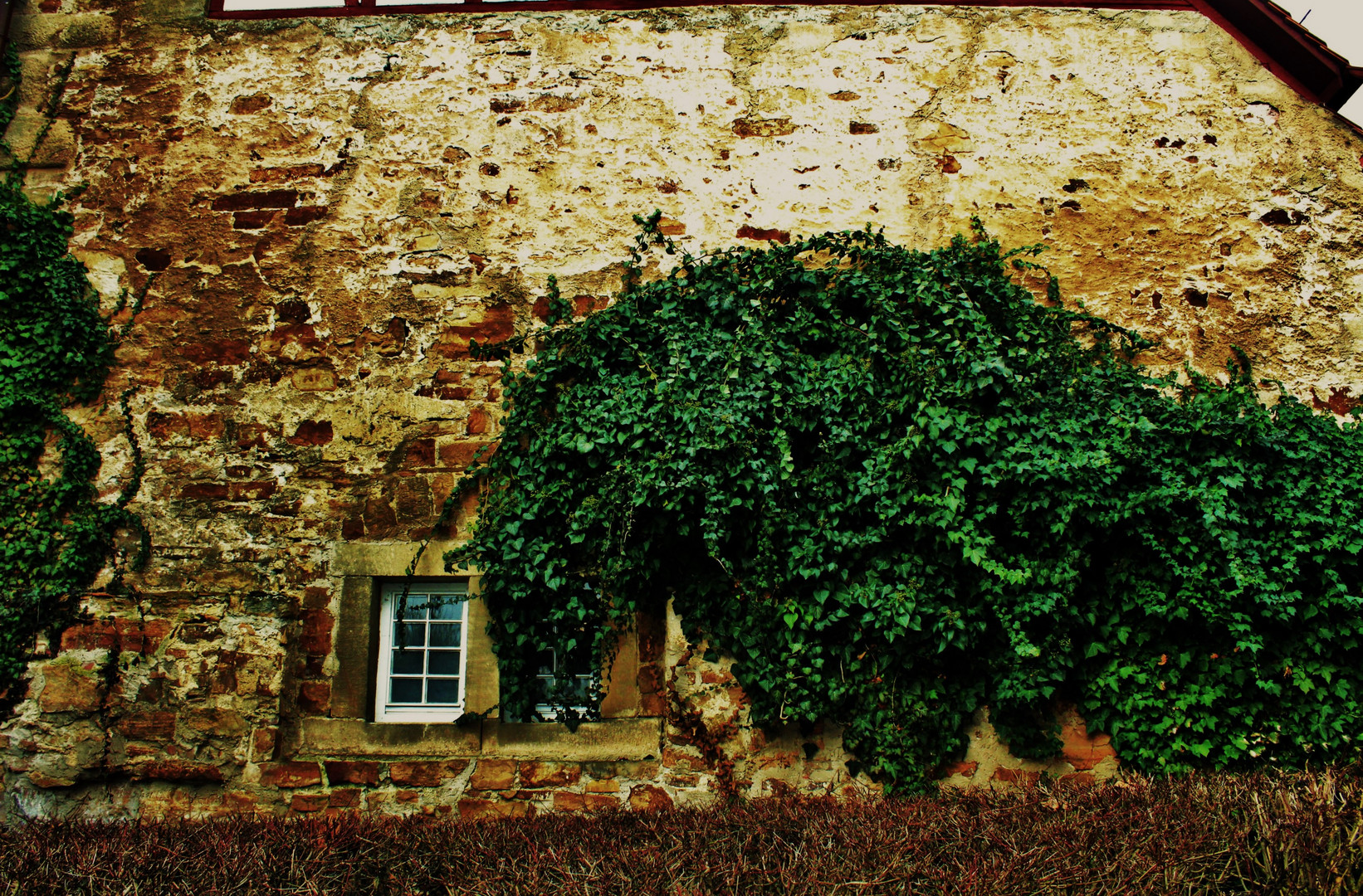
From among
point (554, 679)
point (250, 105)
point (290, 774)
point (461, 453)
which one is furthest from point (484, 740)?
point (250, 105)

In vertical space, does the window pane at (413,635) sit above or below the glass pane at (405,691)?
above

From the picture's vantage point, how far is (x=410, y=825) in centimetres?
350

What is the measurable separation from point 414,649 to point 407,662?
0.09 m

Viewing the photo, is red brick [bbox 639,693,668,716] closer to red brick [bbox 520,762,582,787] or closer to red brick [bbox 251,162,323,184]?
red brick [bbox 520,762,582,787]

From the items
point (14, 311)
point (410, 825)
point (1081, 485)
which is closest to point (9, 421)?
point (14, 311)

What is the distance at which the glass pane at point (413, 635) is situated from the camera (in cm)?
439

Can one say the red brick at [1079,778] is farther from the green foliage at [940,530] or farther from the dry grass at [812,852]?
the dry grass at [812,852]

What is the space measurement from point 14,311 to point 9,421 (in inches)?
24.0

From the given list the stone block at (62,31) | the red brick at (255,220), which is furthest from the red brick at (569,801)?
the stone block at (62,31)

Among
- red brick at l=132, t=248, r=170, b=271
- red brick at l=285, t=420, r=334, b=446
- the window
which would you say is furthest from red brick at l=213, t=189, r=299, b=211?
the window

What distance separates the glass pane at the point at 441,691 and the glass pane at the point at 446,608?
1.08ft

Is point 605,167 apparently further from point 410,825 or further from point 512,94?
point 410,825

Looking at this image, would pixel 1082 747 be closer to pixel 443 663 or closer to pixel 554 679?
pixel 554 679

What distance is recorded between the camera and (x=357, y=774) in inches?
161
